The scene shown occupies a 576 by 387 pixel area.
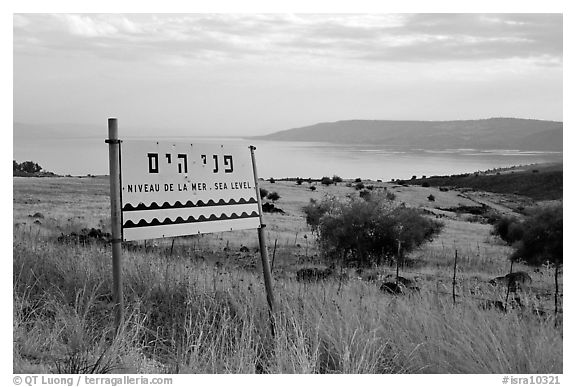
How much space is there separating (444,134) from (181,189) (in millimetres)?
5865

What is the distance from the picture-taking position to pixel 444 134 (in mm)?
10094

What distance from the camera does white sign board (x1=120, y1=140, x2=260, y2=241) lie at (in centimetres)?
503

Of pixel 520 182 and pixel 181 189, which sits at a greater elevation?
pixel 181 189

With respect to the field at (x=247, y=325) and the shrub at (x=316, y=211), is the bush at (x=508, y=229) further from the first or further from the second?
the field at (x=247, y=325)

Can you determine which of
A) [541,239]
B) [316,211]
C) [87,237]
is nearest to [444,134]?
[541,239]

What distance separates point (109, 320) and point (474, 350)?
295cm

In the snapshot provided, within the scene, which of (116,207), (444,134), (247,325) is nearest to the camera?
(116,207)

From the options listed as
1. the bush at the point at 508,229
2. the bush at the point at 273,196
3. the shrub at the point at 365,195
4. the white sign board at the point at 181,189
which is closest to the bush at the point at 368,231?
the shrub at the point at 365,195

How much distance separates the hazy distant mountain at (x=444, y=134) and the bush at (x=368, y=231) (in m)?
4.97

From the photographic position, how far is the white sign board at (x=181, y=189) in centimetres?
503

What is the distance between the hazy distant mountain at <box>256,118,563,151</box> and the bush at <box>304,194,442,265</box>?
16.3ft

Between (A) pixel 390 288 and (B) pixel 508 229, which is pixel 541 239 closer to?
(B) pixel 508 229

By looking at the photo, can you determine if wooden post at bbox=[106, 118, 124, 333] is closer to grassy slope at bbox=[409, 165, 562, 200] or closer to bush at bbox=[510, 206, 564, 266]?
grassy slope at bbox=[409, 165, 562, 200]

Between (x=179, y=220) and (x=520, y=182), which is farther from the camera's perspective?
(x=520, y=182)
